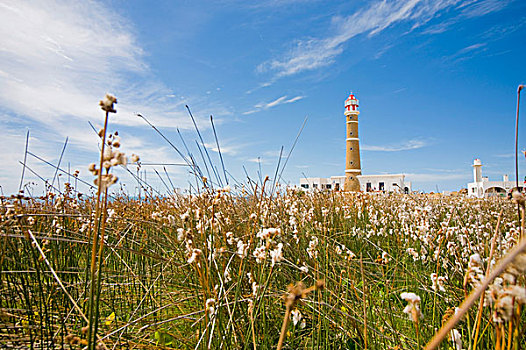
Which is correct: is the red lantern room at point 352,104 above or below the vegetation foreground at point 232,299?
above

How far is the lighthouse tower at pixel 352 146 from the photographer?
114 feet

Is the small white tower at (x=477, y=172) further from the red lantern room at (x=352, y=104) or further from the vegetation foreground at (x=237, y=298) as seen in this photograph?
the vegetation foreground at (x=237, y=298)

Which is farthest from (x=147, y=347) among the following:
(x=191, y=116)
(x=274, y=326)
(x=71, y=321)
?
(x=191, y=116)

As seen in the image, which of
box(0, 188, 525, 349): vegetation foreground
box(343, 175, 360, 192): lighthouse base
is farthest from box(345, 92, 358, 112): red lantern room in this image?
box(0, 188, 525, 349): vegetation foreground

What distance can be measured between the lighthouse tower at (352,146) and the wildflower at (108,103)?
34.1 meters

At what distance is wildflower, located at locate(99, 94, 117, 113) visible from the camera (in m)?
0.89

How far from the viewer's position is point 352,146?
3519cm

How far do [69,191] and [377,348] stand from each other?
14.0 ft

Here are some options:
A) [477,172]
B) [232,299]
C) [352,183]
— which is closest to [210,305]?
[232,299]

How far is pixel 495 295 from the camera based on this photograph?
0.92 meters

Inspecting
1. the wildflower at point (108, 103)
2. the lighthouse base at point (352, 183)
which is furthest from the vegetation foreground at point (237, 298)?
the lighthouse base at point (352, 183)

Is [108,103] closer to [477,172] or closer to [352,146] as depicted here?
[477,172]

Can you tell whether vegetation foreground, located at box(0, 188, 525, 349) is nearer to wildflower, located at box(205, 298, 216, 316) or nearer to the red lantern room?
wildflower, located at box(205, 298, 216, 316)

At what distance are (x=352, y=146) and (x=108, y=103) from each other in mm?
35860
